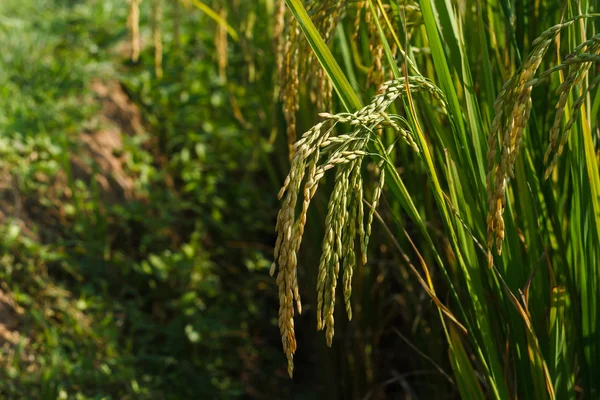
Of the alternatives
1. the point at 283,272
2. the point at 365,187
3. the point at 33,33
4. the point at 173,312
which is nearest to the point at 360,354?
the point at 365,187

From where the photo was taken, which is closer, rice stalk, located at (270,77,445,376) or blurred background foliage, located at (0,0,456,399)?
rice stalk, located at (270,77,445,376)

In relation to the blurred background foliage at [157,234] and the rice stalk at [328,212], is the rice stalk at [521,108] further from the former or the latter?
the blurred background foliage at [157,234]

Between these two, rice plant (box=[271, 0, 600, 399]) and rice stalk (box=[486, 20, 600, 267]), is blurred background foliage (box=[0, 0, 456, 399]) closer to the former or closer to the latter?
rice plant (box=[271, 0, 600, 399])

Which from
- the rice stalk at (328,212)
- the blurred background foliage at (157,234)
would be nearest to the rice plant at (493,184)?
the rice stalk at (328,212)

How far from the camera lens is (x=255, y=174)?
3775 millimetres

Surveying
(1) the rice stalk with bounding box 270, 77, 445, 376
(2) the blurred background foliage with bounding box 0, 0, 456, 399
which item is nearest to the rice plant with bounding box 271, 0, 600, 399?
(1) the rice stalk with bounding box 270, 77, 445, 376

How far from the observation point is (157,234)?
3.16 m

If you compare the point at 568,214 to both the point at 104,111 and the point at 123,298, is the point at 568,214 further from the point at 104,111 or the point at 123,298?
the point at 104,111

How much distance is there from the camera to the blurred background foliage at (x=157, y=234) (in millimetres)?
2451

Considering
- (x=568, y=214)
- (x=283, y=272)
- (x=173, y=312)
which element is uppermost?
(x=283, y=272)

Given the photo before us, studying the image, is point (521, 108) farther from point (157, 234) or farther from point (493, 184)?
point (157, 234)

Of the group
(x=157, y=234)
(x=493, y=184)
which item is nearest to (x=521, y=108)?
(x=493, y=184)

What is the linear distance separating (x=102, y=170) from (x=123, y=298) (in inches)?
26.4

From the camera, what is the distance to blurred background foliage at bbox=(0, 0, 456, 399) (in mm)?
2451
